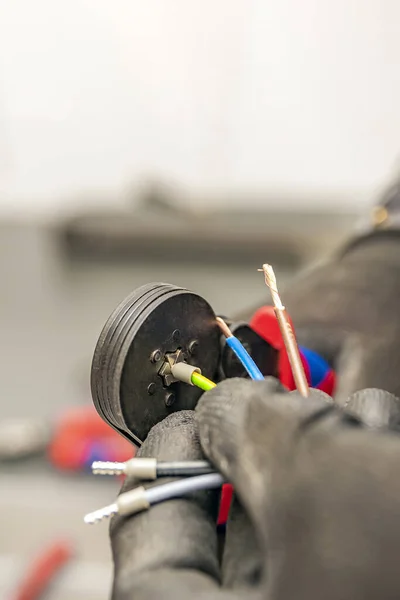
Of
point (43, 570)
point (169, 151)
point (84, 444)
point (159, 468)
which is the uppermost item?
point (169, 151)

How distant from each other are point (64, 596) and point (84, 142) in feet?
3.03

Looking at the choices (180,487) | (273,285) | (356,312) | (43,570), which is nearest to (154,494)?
(180,487)

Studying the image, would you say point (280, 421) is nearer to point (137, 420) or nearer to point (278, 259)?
point (137, 420)

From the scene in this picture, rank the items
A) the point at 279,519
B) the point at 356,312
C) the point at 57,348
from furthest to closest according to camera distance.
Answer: the point at 57,348
the point at 356,312
the point at 279,519

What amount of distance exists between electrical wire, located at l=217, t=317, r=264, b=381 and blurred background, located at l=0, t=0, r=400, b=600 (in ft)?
2.37

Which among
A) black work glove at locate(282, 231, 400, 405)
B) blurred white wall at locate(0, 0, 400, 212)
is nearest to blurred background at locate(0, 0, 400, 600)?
blurred white wall at locate(0, 0, 400, 212)

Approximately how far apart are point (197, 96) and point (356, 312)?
88 cm

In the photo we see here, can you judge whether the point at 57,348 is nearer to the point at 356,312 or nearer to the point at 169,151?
the point at 169,151

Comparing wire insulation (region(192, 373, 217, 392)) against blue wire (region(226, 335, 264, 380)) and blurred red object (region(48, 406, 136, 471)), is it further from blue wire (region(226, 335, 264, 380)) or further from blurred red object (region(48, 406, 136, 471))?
blurred red object (region(48, 406, 136, 471))

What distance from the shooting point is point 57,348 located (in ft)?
3.44

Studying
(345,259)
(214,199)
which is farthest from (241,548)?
(214,199)

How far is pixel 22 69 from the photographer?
1.18 meters

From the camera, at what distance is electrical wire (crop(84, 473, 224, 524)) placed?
0.20 meters

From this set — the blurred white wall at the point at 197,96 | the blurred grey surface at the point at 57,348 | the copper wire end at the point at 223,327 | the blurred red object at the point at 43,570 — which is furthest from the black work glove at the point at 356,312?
the blurred white wall at the point at 197,96
